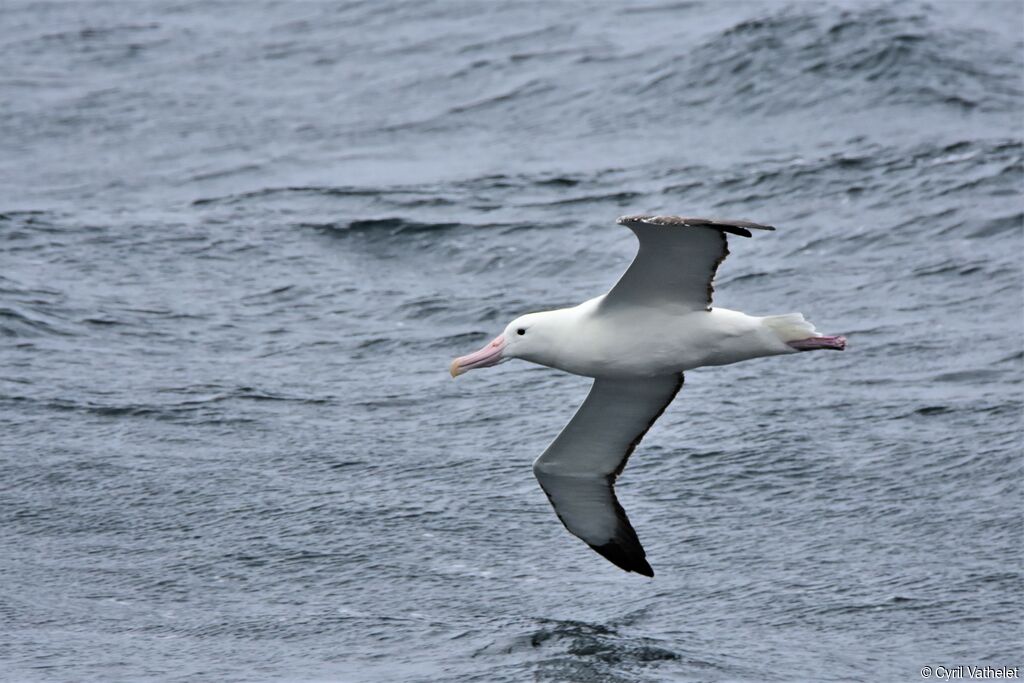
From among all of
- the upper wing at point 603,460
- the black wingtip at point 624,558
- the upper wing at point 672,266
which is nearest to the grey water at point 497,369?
the black wingtip at point 624,558

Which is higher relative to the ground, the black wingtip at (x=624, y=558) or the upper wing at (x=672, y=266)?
the upper wing at (x=672, y=266)

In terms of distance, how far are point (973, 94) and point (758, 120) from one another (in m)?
2.93

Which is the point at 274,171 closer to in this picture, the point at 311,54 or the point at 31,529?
the point at 311,54

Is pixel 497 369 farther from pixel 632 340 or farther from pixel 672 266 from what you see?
pixel 672 266

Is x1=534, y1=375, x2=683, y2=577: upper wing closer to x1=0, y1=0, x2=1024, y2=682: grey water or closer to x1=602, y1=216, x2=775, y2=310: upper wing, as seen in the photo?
x1=0, y1=0, x2=1024, y2=682: grey water

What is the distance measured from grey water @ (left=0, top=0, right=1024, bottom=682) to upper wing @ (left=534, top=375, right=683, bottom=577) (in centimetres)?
50

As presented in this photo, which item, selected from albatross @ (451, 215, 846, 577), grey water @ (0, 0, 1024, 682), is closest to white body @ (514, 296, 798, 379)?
albatross @ (451, 215, 846, 577)

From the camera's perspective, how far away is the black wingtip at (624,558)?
40.6 feet

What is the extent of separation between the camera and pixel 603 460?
40.0ft

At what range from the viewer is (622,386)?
11.6 meters

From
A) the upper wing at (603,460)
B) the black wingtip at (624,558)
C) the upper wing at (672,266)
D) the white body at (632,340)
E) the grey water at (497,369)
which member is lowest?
the grey water at (497,369)

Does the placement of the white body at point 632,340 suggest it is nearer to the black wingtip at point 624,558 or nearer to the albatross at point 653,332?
the albatross at point 653,332

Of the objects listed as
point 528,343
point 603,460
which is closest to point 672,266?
point 528,343

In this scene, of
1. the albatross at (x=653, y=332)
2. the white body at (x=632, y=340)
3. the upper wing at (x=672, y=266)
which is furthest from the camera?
the white body at (x=632, y=340)
